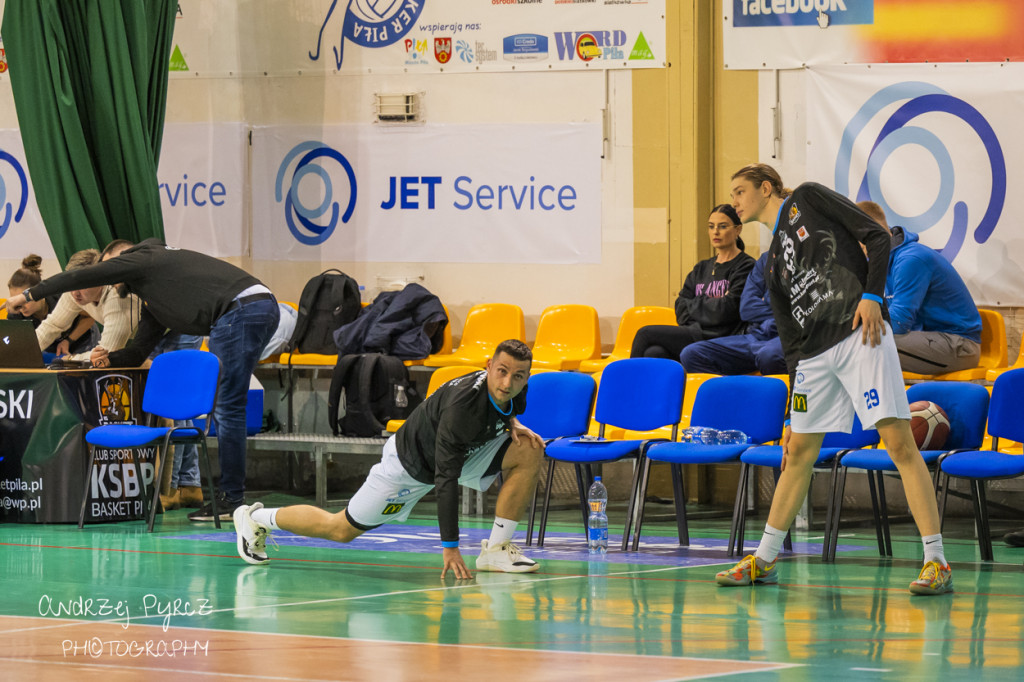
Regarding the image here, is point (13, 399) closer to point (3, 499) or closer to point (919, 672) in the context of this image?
point (3, 499)

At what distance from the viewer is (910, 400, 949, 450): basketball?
652cm

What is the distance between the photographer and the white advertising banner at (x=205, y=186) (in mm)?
11008

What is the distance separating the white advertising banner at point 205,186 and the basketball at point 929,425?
6.08m

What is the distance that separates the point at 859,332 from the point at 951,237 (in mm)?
4315

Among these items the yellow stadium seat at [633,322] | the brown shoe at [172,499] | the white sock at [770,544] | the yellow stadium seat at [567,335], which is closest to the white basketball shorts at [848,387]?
the white sock at [770,544]

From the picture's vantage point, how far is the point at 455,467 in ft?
18.0

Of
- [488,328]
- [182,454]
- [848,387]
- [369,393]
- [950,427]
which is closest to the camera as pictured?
[848,387]

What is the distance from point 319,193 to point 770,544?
20.5ft

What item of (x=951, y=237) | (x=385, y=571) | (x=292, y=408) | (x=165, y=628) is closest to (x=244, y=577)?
(x=385, y=571)

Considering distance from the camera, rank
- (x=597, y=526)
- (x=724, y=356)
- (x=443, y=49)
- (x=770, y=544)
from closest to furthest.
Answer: (x=770, y=544), (x=597, y=526), (x=724, y=356), (x=443, y=49)

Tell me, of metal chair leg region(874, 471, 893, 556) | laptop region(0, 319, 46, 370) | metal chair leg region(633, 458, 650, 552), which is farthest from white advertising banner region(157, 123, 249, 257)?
metal chair leg region(874, 471, 893, 556)

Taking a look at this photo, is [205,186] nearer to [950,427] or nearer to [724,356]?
[724,356]

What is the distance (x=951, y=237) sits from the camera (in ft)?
30.1

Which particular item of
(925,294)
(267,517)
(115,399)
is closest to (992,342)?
(925,294)
